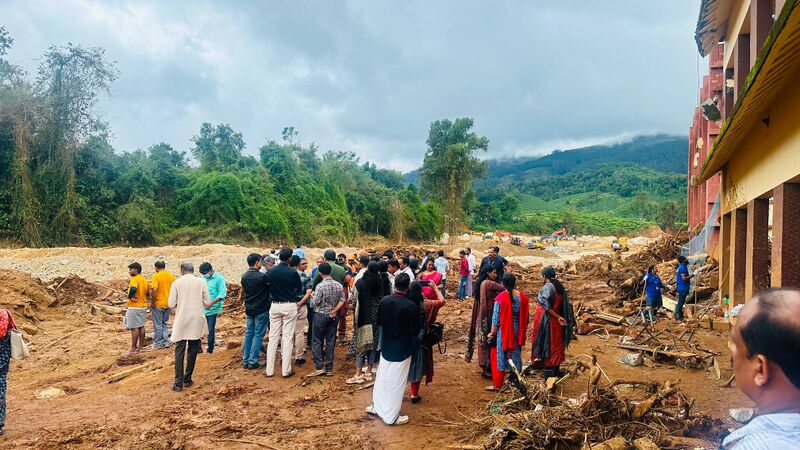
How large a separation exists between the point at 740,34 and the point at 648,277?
19.0 feet

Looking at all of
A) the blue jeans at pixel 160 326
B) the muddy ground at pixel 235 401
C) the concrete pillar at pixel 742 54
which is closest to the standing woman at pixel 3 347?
the muddy ground at pixel 235 401

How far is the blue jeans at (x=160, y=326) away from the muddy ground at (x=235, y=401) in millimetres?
308

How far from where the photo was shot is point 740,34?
10.6 meters

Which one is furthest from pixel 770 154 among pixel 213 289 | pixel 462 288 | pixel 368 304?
pixel 213 289

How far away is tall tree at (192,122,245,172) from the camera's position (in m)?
39.6

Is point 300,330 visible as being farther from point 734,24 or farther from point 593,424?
point 734,24

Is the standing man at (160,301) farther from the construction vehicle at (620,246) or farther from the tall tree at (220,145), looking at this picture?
the tall tree at (220,145)

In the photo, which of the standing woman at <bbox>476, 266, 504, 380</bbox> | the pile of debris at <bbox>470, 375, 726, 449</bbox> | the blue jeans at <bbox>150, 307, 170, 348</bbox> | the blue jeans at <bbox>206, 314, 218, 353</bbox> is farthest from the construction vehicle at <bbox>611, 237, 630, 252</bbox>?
the blue jeans at <bbox>150, 307, 170, 348</bbox>

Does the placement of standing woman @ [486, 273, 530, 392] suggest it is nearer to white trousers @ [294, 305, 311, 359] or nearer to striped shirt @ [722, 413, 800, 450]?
white trousers @ [294, 305, 311, 359]

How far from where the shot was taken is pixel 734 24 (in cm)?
1162

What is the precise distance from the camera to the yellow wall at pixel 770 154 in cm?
660

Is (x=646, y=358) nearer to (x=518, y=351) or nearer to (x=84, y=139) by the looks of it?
(x=518, y=351)

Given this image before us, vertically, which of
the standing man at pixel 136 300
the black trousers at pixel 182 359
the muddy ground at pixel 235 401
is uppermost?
the standing man at pixel 136 300

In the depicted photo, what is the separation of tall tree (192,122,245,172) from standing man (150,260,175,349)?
3148 cm
